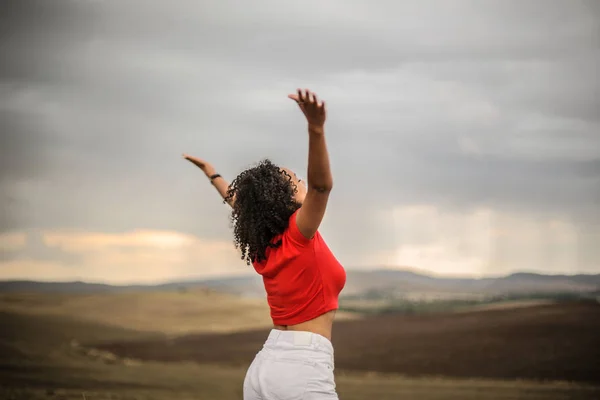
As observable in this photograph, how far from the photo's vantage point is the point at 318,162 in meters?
1.46

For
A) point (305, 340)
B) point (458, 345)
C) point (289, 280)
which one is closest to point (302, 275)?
point (289, 280)

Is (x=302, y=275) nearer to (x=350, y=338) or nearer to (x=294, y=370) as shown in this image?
(x=294, y=370)

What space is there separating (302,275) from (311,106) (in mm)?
423

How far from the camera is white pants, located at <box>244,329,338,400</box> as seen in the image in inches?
62.4

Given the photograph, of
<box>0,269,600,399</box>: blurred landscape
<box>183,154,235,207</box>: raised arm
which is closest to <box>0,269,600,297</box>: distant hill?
<box>0,269,600,399</box>: blurred landscape

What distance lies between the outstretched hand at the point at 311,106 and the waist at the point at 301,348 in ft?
1.61

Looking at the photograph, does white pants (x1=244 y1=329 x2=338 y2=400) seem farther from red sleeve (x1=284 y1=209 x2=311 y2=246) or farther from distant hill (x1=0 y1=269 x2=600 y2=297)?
distant hill (x1=0 y1=269 x2=600 y2=297)

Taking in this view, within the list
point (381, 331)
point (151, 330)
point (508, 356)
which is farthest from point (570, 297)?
point (151, 330)

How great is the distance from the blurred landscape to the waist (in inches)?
134

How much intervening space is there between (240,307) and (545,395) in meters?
2.24

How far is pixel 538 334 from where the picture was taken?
5.01 m

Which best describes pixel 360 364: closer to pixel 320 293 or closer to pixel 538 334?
pixel 538 334

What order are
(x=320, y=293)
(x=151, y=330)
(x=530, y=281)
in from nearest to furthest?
(x=320, y=293)
(x=530, y=281)
(x=151, y=330)

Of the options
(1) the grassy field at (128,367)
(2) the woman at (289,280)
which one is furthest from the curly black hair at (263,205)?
(1) the grassy field at (128,367)
